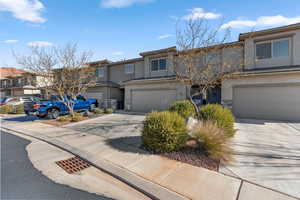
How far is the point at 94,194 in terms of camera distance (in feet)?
9.67

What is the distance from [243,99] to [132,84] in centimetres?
1021

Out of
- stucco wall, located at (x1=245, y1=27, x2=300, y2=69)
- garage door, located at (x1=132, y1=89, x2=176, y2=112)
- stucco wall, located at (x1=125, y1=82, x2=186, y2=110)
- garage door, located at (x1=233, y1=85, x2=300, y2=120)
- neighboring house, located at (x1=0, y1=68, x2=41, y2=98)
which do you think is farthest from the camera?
neighboring house, located at (x1=0, y1=68, x2=41, y2=98)

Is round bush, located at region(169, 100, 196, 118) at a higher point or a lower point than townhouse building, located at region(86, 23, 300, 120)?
lower

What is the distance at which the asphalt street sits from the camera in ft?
9.45

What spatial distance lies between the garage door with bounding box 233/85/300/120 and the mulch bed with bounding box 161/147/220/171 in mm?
8192

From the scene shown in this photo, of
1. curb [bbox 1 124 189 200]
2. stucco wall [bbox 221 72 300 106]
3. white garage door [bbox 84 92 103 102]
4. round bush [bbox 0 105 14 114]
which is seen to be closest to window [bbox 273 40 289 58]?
stucco wall [bbox 221 72 300 106]

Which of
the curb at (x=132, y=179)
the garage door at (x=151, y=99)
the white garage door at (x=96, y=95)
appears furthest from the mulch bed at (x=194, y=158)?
the white garage door at (x=96, y=95)

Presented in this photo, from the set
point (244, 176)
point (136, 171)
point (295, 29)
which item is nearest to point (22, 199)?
point (136, 171)

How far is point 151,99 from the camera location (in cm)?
1434

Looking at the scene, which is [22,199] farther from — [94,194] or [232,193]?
[232,193]

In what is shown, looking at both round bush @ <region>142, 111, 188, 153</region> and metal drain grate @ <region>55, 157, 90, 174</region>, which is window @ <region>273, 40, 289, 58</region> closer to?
round bush @ <region>142, 111, 188, 153</region>

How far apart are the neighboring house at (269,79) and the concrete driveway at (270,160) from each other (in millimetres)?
4024

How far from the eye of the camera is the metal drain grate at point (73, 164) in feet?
13.1

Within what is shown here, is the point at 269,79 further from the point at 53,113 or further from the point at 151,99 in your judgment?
the point at 53,113
